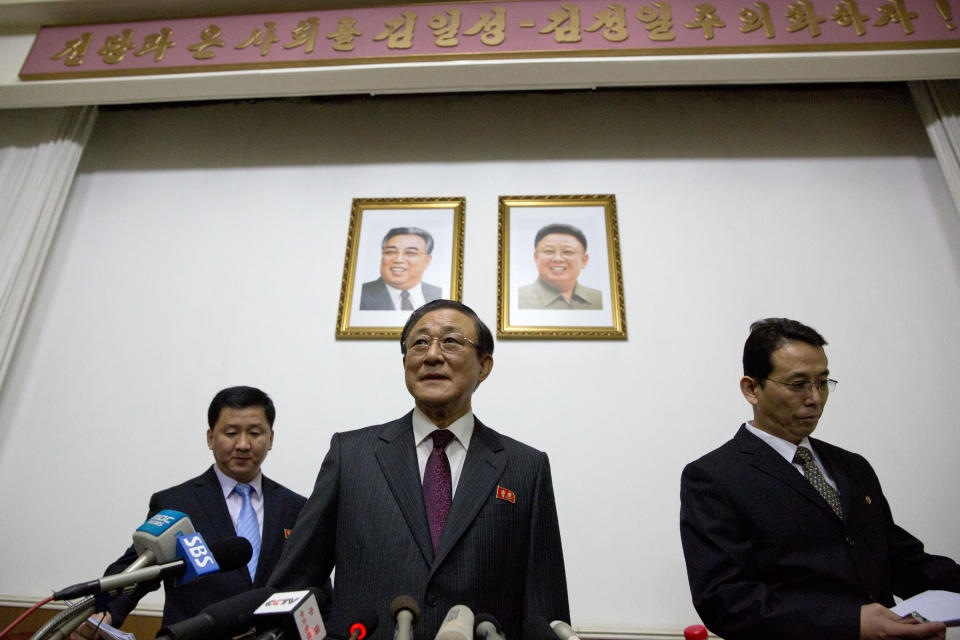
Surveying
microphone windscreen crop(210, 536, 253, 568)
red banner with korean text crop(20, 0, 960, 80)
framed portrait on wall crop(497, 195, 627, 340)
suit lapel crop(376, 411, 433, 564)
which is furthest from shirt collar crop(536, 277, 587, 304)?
microphone windscreen crop(210, 536, 253, 568)

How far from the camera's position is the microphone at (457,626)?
0.73 m

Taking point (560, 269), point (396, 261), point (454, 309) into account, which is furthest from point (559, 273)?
point (454, 309)

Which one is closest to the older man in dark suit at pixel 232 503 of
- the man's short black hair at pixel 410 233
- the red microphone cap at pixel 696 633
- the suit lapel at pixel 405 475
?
the suit lapel at pixel 405 475

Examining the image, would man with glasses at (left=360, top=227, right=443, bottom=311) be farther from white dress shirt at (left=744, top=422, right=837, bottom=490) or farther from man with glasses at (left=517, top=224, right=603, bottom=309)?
white dress shirt at (left=744, top=422, right=837, bottom=490)

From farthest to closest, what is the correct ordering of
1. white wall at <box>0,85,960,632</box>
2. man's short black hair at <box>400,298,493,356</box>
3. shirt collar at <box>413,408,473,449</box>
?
1. white wall at <box>0,85,960,632</box>
2. man's short black hair at <box>400,298,493,356</box>
3. shirt collar at <box>413,408,473,449</box>

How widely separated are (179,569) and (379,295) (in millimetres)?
2302

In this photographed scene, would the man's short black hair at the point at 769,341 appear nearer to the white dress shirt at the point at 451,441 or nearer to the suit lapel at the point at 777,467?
the suit lapel at the point at 777,467

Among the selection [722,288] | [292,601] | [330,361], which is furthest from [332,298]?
[292,601]

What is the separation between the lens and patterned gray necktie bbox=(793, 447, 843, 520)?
1659 millimetres

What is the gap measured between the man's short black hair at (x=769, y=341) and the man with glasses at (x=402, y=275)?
5.83ft

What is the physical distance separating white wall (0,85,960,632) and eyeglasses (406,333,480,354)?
4.47ft

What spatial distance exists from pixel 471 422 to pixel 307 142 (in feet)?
9.52

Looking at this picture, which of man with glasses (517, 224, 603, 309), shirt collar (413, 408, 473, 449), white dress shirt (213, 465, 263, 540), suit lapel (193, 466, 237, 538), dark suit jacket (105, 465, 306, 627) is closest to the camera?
shirt collar (413, 408, 473, 449)

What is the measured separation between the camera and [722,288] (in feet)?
10.4
